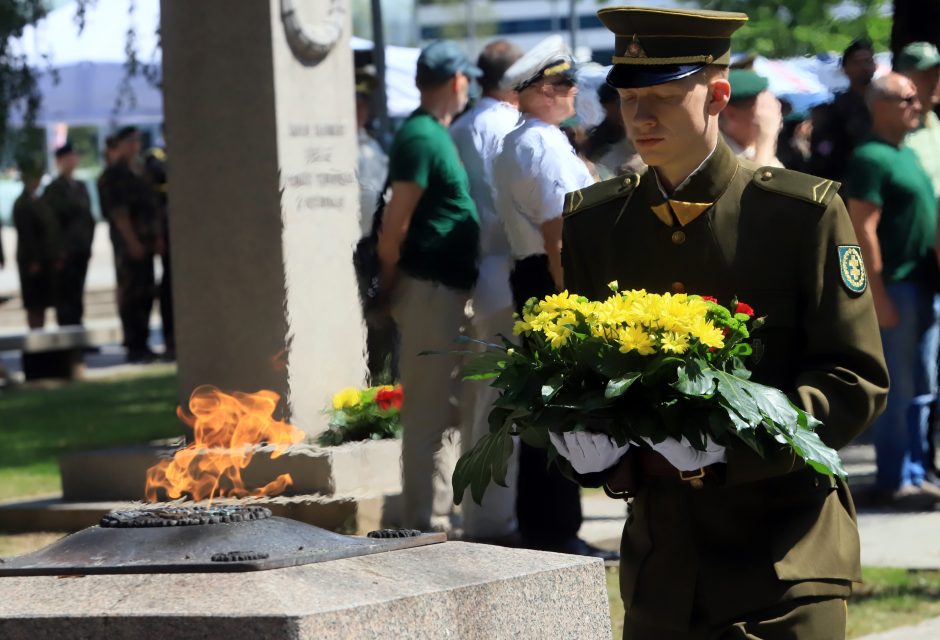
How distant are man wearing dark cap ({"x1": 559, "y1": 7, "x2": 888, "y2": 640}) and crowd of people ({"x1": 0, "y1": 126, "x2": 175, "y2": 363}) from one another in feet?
45.8

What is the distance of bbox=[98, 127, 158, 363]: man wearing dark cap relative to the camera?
701 inches

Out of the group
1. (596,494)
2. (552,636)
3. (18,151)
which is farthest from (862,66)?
(552,636)

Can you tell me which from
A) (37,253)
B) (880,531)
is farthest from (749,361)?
(37,253)

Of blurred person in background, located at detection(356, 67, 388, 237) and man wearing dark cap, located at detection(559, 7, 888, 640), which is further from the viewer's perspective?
blurred person in background, located at detection(356, 67, 388, 237)

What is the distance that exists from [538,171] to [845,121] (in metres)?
4.30

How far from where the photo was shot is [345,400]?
28.1 feet

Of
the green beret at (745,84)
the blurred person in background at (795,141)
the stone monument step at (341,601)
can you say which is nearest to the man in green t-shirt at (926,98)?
the blurred person in background at (795,141)

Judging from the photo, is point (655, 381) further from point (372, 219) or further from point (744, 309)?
point (372, 219)

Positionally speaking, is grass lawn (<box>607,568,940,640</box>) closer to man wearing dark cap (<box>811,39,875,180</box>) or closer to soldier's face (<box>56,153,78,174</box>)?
man wearing dark cap (<box>811,39,875,180</box>)

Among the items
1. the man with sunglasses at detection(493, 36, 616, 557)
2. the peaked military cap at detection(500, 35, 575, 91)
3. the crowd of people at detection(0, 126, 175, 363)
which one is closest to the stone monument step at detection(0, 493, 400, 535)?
the man with sunglasses at detection(493, 36, 616, 557)

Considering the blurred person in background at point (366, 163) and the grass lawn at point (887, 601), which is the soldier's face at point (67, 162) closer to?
the blurred person in background at point (366, 163)

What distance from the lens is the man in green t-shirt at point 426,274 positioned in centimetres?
741

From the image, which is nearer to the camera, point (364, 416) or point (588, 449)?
point (588, 449)

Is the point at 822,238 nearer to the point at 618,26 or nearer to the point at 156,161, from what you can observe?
the point at 618,26
